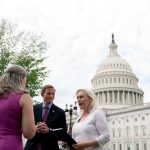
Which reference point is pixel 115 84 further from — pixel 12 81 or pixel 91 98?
pixel 12 81

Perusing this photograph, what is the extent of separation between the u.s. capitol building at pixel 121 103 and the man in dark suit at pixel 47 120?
7208 cm

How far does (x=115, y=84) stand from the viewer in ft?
331

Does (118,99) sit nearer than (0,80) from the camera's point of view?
No

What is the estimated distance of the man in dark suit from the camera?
20.3 feet

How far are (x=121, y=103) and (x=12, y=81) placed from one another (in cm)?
9348

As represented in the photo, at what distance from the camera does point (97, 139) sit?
5922 millimetres

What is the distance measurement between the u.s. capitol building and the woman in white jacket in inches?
2845

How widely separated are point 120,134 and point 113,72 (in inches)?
941

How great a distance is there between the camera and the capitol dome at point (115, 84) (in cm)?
9903

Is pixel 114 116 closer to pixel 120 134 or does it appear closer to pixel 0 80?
pixel 120 134

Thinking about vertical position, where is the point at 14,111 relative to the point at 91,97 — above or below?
below

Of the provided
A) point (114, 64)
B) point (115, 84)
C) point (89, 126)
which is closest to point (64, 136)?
point (89, 126)

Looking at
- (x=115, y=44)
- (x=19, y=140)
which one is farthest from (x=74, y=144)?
(x=115, y=44)

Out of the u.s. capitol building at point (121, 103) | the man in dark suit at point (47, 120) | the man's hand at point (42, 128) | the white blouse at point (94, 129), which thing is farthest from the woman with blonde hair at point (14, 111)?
the u.s. capitol building at point (121, 103)
